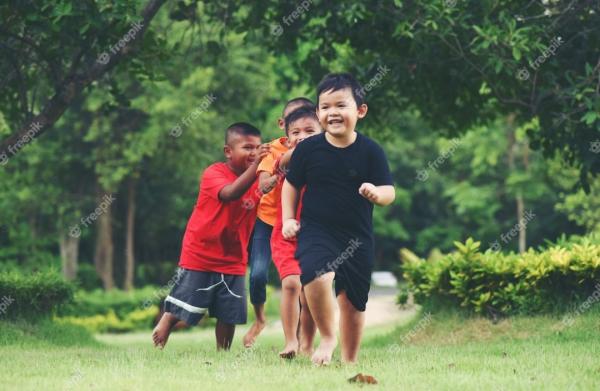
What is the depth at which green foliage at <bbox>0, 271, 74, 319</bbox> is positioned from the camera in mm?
10883

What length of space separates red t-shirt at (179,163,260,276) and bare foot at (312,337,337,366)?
6.56ft

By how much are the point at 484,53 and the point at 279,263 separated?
4591 millimetres

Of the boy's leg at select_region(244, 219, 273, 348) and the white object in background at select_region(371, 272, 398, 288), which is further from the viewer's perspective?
the white object in background at select_region(371, 272, 398, 288)

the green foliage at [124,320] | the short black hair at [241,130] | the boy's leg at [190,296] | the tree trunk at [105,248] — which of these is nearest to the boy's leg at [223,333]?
the boy's leg at [190,296]

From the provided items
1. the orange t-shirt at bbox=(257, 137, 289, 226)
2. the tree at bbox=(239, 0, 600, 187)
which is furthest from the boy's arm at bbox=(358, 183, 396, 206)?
the tree at bbox=(239, 0, 600, 187)

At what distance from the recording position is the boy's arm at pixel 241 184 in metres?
7.14

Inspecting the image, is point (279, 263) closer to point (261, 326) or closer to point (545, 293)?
point (261, 326)

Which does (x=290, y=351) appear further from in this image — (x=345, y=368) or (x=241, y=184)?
(x=241, y=184)

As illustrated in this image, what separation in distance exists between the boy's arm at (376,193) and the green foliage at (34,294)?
6258mm

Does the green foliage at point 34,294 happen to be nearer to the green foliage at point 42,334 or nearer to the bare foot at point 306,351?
the green foliage at point 42,334

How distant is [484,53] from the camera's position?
1064 centimetres

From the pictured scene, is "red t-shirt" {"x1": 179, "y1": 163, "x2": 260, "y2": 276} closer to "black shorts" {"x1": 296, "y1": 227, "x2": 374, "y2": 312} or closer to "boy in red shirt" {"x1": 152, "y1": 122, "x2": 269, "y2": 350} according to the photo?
"boy in red shirt" {"x1": 152, "y1": 122, "x2": 269, "y2": 350}

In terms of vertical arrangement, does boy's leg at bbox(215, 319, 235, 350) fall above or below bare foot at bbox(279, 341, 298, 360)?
below

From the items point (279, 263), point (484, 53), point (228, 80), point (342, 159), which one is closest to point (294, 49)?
point (484, 53)
